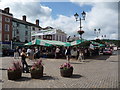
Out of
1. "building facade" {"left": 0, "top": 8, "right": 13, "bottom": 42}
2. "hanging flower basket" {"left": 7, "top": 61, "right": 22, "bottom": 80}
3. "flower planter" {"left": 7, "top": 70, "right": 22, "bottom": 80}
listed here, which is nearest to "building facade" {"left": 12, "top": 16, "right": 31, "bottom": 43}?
"building facade" {"left": 0, "top": 8, "right": 13, "bottom": 42}

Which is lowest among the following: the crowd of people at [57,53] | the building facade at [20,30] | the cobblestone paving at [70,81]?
the cobblestone paving at [70,81]

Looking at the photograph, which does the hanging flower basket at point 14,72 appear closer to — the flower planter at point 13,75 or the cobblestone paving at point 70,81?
the flower planter at point 13,75

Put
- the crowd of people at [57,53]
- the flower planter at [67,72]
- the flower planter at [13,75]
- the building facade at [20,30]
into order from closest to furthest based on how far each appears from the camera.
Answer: the flower planter at [13,75]
the flower planter at [67,72]
the crowd of people at [57,53]
the building facade at [20,30]

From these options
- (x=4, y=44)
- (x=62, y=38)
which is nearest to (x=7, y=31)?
(x=4, y=44)

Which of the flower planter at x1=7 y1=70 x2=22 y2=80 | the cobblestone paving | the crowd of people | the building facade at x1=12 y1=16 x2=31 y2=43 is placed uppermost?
the building facade at x1=12 y1=16 x2=31 y2=43

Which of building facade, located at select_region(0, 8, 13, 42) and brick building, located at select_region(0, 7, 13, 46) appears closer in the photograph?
brick building, located at select_region(0, 7, 13, 46)


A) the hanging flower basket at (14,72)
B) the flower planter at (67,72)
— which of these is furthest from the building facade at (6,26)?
the flower planter at (67,72)

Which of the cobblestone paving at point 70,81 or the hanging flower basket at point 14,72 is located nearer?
the cobblestone paving at point 70,81

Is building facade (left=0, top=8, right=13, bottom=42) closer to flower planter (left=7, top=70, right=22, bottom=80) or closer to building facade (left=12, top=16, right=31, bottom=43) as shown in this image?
building facade (left=12, top=16, right=31, bottom=43)

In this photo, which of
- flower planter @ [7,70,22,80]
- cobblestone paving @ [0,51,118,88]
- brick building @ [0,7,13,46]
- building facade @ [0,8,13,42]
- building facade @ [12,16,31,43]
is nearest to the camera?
cobblestone paving @ [0,51,118,88]

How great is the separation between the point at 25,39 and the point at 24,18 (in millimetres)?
7850

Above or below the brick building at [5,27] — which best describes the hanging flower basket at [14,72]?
below

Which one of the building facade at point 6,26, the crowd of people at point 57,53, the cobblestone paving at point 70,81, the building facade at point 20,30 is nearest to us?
the cobblestone paving at point 70,81

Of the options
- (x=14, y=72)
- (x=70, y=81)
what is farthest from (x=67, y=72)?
(x=14, y=72)
